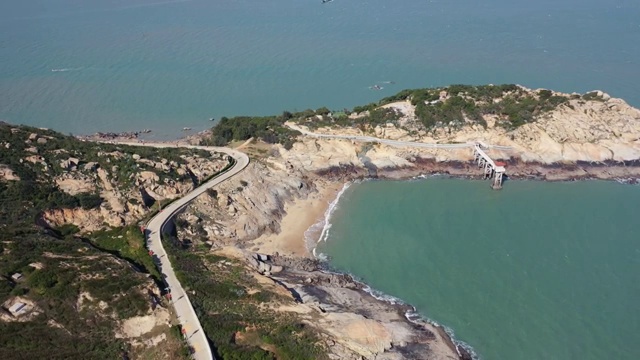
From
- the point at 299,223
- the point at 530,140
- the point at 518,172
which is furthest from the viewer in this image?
the point at 530,140

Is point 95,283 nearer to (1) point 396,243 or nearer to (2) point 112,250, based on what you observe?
(2) point 112,250

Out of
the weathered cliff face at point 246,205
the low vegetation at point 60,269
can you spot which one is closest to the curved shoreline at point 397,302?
the weathered cliff face at point 246,205

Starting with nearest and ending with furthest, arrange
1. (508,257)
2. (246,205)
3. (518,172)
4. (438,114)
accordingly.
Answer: (508,257) < (246,205) < (518,172) < (438,114)

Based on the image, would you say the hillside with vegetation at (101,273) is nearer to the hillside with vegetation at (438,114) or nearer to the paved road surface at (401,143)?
the hillside with vegetation at (438,114)

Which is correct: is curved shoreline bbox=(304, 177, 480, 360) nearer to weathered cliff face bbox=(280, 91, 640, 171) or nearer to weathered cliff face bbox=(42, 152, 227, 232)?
weathered cliff face bbox=(280, 91, 640, 171)

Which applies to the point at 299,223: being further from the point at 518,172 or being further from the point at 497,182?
the point at 518,172

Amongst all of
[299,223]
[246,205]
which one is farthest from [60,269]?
[299,223]

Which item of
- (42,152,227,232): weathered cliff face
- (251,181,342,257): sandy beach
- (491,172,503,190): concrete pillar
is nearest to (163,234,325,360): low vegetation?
(42,152,227,232): weathered cliff face
